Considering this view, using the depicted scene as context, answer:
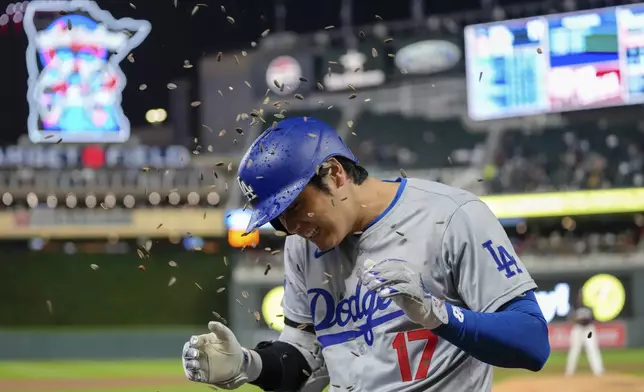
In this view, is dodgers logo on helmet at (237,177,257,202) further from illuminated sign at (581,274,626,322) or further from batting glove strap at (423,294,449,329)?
illuminated sign at (581,274,626,322)

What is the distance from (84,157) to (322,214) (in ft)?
82.1

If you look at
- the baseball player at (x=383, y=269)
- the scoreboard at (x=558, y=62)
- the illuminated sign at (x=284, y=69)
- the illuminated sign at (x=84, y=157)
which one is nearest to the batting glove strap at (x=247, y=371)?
the baseball player at (x=383, y=269)

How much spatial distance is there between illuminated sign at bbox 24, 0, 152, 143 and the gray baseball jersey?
79.4ft

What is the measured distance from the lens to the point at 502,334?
7.45ft

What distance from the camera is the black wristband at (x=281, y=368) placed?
113 inches

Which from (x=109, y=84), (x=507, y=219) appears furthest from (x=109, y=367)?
(x=109, y=84)

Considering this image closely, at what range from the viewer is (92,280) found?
2330cm

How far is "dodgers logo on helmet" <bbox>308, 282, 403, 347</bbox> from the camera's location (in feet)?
8.52

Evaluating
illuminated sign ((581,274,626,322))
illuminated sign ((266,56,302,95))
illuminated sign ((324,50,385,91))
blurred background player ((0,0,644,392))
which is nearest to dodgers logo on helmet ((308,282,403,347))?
blurred background player ((0,0,644,392))

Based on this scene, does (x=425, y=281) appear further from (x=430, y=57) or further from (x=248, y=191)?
(x=430, y=57)

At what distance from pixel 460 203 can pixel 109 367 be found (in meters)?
15.5

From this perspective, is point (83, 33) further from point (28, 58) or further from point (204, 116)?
point (204, 116)

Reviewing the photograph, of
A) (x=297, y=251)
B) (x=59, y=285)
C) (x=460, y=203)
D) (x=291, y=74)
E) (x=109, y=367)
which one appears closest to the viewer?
(x=460, y=203)

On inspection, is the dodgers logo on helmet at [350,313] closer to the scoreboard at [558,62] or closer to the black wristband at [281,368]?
the black wristband at [281,368]
